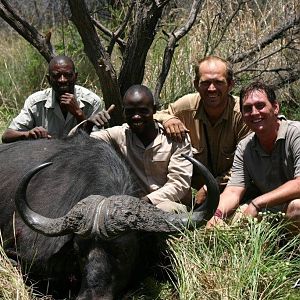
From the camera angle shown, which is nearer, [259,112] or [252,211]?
[252,211]

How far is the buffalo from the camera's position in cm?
458

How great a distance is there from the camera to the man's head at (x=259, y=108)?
5.45 meters

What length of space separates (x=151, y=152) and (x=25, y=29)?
2742mm

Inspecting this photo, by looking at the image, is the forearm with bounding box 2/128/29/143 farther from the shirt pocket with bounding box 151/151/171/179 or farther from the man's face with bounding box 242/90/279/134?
the man's face with bounding box 242/90/279/134

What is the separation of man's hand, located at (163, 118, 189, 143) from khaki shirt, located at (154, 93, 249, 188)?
32 centimetres

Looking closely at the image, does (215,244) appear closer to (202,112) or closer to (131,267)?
(131,267)

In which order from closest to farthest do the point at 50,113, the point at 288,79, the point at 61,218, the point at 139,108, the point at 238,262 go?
the point at 238,262
the point at 61,218
the point at 139,108
the point at 50,113
the point at 288,79

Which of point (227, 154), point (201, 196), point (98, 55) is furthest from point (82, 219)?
point (98, 55)

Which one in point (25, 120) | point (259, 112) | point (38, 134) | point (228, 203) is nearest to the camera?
point (259, 112)

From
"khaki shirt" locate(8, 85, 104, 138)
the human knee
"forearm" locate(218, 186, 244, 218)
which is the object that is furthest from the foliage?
"khaki shirt" locate(8, 85, 104, 138)

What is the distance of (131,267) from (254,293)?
0.93 metres

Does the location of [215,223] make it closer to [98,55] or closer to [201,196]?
[201,196]

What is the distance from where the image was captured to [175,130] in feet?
19.7

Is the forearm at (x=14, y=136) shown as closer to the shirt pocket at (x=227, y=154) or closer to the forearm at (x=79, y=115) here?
the forearm at (x=79, y=115)
